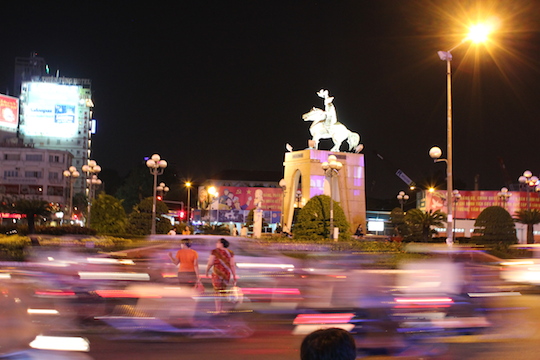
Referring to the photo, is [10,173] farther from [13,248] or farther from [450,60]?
[450,60]

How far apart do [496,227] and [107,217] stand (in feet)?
77.2

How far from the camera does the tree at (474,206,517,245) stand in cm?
3198

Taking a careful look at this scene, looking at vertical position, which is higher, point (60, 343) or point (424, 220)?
point (424, 220)

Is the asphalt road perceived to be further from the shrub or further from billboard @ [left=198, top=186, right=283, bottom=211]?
billboard @ [left=198, top=186, right=283, bottom=211]

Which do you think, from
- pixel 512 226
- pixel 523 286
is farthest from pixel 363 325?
pixel 512 226

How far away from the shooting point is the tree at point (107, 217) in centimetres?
3688

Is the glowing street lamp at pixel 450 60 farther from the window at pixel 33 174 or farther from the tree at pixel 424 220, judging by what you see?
the window at pixel 33 174

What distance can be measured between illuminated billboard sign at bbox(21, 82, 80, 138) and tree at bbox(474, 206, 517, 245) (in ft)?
245

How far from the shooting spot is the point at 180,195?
103 metres

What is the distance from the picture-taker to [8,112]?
77812 mm

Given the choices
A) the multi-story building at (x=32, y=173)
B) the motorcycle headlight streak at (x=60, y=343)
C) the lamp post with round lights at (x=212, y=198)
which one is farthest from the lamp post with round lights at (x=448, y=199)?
the multi-story building at (x=32, y=173)

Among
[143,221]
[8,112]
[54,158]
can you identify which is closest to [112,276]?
[143,221]

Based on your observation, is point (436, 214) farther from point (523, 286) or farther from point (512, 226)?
point (523, 286)

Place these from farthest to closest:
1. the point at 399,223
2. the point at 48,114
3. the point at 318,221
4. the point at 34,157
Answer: the point at 48,114, the point at 34,157, the point at 399,223, the point at 318,221
